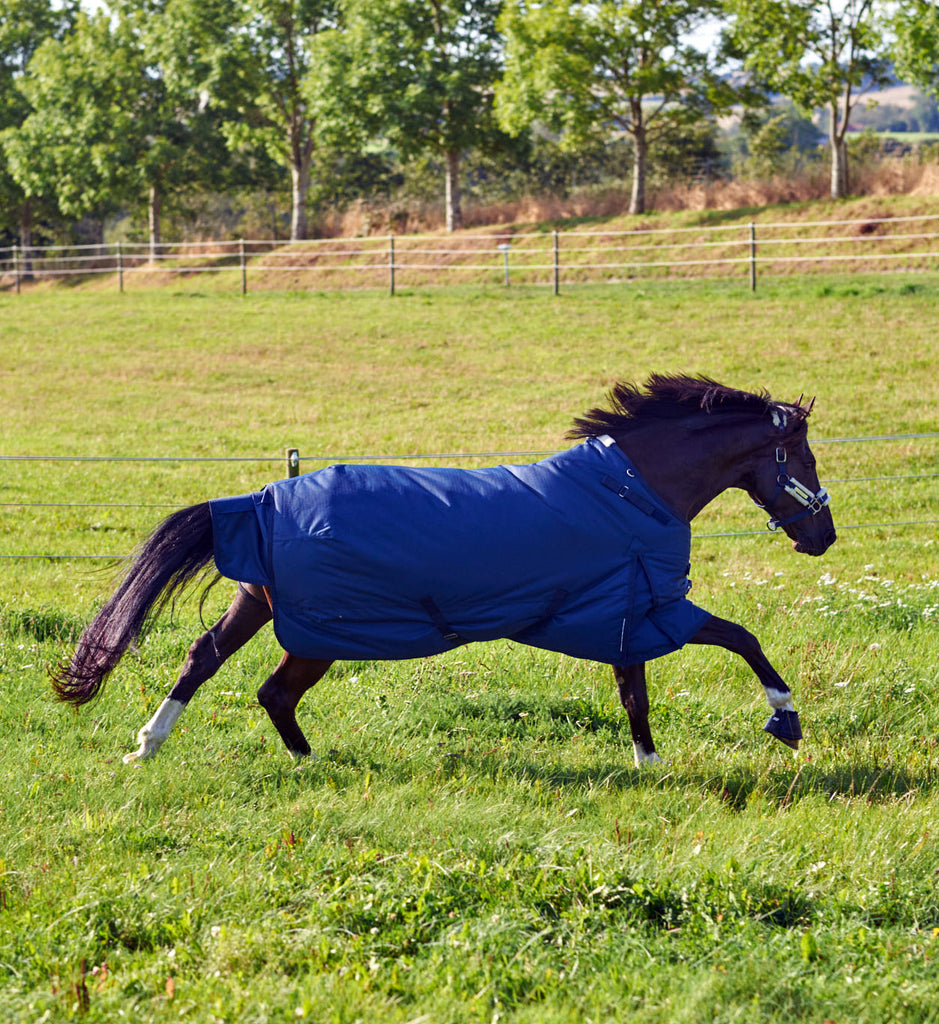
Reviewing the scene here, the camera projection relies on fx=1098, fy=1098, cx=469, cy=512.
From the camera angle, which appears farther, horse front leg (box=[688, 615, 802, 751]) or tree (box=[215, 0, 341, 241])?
tree (box=[215, 0, 341, 241])

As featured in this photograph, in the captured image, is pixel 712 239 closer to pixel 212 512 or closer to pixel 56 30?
pixel 212 512

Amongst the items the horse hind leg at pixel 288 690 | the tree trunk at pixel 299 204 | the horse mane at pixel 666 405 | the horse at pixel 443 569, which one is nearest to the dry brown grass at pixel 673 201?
the tree trunk at pixel 299 204

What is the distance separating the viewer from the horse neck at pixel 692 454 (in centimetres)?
520

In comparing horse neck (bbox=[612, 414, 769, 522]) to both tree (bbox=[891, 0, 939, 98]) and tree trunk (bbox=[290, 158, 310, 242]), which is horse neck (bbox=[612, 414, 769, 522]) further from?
tree trunk (bbox=[290, 158, 310, 242])

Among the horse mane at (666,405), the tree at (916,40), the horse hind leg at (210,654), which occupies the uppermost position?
the tree at (916,40)

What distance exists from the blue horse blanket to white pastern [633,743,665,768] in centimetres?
50

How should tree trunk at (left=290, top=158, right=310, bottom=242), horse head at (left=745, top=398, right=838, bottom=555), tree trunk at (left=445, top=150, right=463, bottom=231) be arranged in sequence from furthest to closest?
tree trunk at (left=290, top=158, right=310, bottom=242) < tree trunk at (left=445, top=150, right=463, bottom=231) < horse head at (left=745, top=398, right=838, bottom=555)

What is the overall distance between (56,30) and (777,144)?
1312 inches

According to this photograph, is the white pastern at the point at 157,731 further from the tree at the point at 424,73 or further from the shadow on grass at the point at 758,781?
the tree at the point at 424,73

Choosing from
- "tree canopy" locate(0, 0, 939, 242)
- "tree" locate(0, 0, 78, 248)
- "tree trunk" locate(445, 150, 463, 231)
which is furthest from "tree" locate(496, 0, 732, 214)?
"tree" locate(0, 0, 78, 248)

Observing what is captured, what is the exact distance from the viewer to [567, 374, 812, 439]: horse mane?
5.31 m

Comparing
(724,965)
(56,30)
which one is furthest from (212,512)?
(56,30)

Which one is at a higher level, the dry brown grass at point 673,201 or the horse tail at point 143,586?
the dry brown grass at point 673,201

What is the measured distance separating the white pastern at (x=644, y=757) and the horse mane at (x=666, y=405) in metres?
1.50
